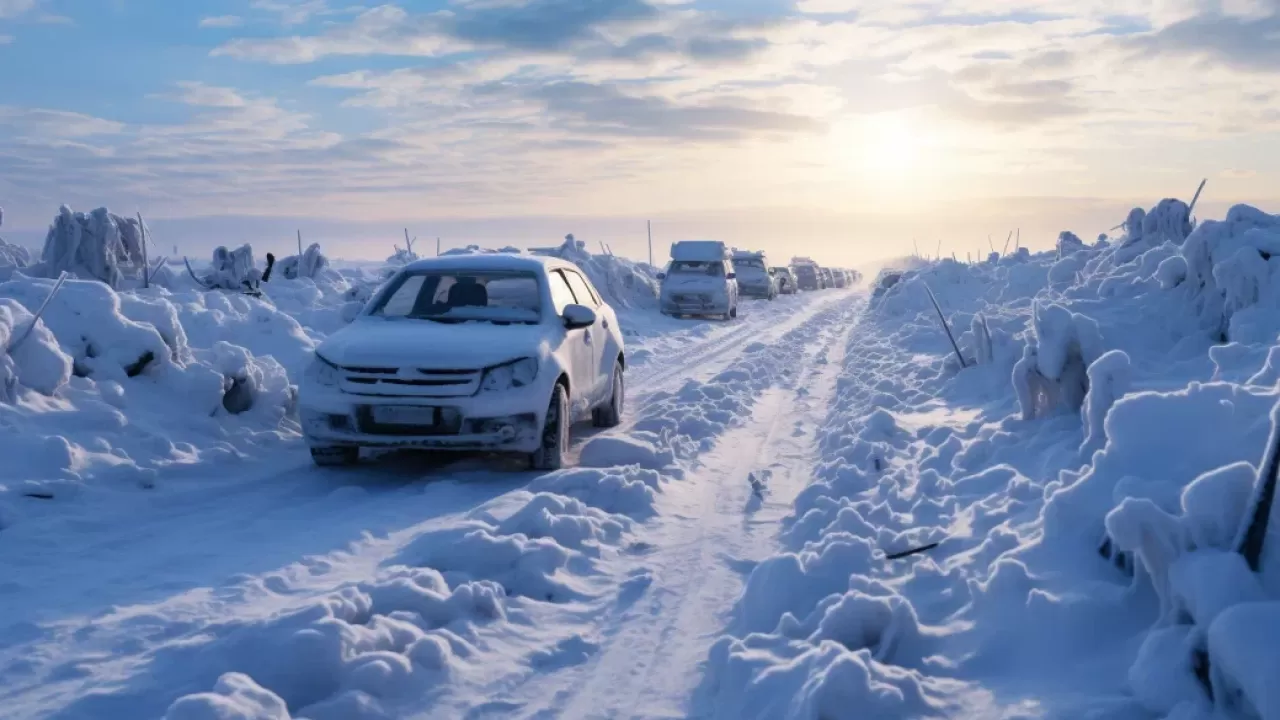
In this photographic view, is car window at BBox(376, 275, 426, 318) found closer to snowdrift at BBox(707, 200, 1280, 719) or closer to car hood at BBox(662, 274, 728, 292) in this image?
snowdrift at BBox(707, 200, 1280, 719)

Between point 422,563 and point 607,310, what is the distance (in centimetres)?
562

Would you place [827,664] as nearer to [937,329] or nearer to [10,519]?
[10,519]

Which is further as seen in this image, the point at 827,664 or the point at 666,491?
the point at 666,491

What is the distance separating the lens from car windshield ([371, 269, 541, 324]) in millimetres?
8258

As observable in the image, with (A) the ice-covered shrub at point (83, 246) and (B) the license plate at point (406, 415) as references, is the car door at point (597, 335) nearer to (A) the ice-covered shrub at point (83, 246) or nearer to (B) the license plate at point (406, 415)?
(B) the license plate at point (406, 415)

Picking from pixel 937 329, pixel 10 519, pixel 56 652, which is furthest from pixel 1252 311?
pixel 937 329

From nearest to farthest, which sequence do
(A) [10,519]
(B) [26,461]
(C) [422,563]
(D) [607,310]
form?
(C) [422,563] → (A) [10,519] → (B) [26,461] → (D) [607,310]

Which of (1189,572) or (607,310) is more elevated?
(607,310)

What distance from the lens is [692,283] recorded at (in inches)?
1095

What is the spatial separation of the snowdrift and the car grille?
254 cm

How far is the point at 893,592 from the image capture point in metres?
4.12

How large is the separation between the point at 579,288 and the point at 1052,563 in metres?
6.21

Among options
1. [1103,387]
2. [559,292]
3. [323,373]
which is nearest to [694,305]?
[559,292]

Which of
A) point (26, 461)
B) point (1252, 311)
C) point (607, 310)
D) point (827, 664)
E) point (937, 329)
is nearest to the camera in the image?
point (827, 664)
